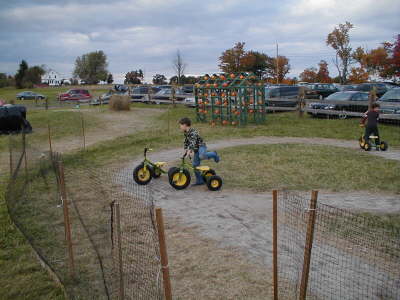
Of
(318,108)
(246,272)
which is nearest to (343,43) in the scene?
(318,108)

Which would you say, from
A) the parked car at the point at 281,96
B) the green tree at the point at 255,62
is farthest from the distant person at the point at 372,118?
the green tree at the point at 255,62

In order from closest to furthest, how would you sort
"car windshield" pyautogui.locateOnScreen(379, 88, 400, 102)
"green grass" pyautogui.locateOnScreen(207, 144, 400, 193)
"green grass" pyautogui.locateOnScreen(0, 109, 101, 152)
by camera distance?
1. "green grass" pyautogui.locateOnScreen(207, 144, 400, 193)
2. "green grass" pyautogui.locateOnScreen(0, 109, 101, 152)
3. "car windshield" pyautogui.locateOnScreen(379, 88, 400, 102)

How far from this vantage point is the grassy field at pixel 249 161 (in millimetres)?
5094

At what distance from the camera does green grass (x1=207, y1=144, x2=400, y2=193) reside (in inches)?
338

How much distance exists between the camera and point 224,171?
992 cm

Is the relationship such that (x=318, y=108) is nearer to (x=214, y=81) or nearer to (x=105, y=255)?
(x=214, y=81)

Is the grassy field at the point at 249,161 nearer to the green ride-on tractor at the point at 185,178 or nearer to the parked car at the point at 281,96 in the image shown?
the green ride-on tractor at the point at 185,178

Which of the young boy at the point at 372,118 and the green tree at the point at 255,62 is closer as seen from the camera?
the young boy at the point at 372,118

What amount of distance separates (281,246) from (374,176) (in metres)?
4.68

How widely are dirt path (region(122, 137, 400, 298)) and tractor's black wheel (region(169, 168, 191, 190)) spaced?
0.12 metres

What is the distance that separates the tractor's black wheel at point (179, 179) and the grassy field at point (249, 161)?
0.97 m

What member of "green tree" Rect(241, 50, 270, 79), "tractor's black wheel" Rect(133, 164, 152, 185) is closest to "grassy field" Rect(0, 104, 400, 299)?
"tractor's black wheel" Rect(133, 164, 152, 185)

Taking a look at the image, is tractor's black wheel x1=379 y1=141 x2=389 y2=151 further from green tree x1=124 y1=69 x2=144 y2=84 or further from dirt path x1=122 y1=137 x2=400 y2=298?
green tree x1=124 y1=69 x2=144 y2=84

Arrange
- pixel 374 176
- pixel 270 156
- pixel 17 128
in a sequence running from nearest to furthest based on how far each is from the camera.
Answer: pixel 374 176 < pixel 270 156 < pixel 17 128
